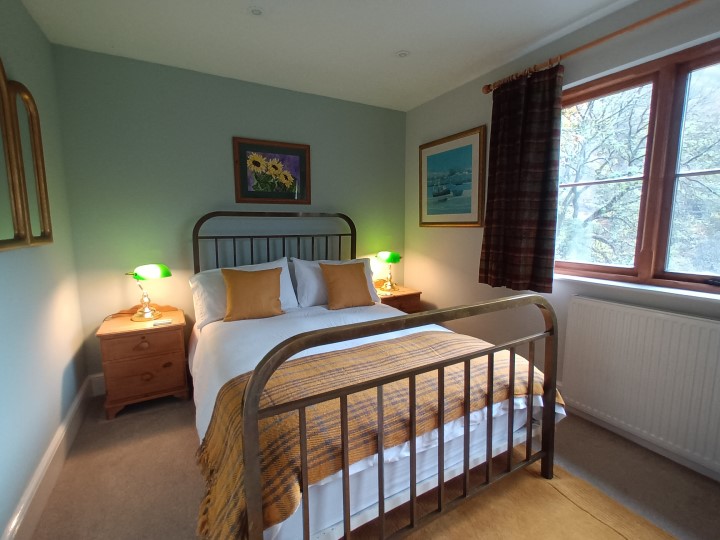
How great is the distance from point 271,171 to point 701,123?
2.78 m

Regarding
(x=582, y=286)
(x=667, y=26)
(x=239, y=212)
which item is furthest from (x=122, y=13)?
(x=582, y=286)

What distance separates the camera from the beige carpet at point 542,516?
1383 mm

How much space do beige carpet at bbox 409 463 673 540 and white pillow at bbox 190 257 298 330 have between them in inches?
66.0

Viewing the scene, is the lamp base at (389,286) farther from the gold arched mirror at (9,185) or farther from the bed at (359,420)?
the gold arched mirror at (9,185)

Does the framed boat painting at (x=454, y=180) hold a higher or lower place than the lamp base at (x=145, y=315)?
higher

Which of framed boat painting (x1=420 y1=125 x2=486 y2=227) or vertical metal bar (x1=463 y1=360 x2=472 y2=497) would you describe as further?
framed boat painting (x1=420 y1=125 x2=486 y2=227)

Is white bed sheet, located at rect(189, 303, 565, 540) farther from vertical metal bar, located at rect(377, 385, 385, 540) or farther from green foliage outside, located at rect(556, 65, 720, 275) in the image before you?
green foliage outside, located at rect(556, 65, 720, 275)

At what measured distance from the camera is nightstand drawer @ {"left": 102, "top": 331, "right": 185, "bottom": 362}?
219cm

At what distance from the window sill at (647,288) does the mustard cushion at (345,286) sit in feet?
4.48

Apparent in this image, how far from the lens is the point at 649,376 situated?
1.82 meters

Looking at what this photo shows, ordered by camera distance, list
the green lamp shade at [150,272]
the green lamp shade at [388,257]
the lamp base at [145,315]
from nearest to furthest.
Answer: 1. the green lamp shade at [150,272]
2. the lamp base at [145,315]
3. the green lamp shade at [388,257]

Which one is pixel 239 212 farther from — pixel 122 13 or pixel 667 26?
pixel 667 26

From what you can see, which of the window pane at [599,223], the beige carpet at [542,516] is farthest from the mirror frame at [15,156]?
the window pane at [599,223]

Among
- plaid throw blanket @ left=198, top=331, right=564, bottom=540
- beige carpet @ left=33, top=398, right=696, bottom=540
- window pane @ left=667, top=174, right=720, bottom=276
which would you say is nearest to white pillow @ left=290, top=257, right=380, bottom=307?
plaid throw blanket @ left=198, top=331, right=564, bottom=540
